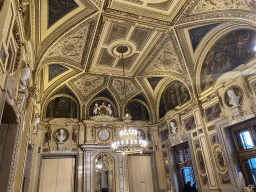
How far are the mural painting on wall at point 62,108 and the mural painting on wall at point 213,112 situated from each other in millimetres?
7164

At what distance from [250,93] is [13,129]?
7.20 metres

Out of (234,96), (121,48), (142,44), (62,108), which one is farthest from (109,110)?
(234,96)

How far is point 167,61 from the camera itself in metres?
9.77

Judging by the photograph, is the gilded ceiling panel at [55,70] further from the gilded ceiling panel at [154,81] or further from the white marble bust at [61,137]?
the gilded ceiling panel at [154,81]

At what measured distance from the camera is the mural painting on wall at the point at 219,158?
7531mm

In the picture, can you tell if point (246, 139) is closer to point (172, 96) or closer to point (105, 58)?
point (172, 96)

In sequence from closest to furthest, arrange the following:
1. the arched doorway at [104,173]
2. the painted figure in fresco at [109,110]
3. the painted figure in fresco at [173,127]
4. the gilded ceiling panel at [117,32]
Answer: the gilded ceiling panel at [117,32] < the painted figure in fresco at [173,127] < the arched doorway at [104,173] < the painted figure in fresco at [109,110]

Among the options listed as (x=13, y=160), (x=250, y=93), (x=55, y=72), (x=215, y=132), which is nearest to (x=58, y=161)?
(x=55, y=72)

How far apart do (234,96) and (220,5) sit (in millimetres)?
3186

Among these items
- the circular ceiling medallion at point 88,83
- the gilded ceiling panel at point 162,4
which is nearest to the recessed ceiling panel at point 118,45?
the gilded ceiling panel at point 162,4

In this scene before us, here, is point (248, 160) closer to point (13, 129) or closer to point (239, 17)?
point (239, 17)

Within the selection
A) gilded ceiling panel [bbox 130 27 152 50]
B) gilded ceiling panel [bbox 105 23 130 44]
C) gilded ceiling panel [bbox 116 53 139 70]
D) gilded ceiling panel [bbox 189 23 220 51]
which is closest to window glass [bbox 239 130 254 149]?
gilded ceiling panel [bbox 189 23 220 51]

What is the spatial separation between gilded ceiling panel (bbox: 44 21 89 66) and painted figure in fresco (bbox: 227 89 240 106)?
584 centimetres

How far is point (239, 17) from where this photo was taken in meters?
6.60
